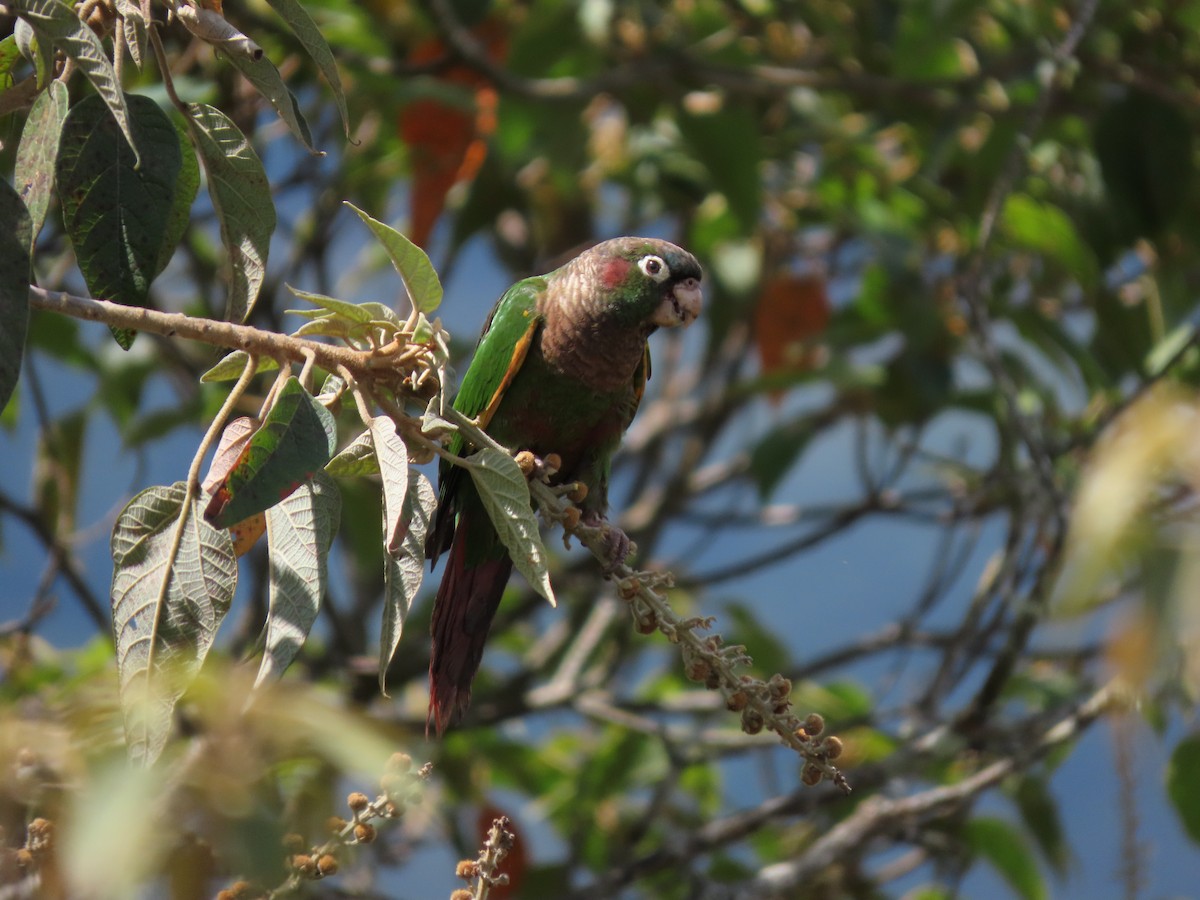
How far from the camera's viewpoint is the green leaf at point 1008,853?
162 inches

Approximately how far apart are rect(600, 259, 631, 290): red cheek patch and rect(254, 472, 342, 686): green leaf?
1.37 metres

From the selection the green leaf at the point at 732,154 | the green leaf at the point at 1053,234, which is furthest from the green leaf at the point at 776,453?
the green leaf at the point at 1053,234

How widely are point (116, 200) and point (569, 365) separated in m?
1.35

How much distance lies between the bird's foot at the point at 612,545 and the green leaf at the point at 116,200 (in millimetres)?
674

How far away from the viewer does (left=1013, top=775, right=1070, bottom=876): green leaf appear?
414 centimetres

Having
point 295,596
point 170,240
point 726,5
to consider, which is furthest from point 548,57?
point 295,596

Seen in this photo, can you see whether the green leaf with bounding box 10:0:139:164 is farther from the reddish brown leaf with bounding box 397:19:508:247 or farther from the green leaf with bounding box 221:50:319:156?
the reddish brown leaf with bounding box 397:19:508:247

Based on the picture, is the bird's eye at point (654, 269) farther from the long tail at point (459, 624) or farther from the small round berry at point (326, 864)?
the small round berry at point (326, 864)

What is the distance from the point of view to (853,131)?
446cm

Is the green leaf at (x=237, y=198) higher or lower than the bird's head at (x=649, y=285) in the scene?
higher

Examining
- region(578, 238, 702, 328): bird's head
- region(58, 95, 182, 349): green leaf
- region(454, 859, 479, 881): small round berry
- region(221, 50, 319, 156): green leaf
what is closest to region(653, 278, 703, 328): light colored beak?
region(578, 238, 702, 328): bird's head

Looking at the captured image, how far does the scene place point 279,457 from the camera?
1498mm

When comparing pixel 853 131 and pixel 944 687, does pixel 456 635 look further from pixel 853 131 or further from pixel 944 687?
pixel 853 131

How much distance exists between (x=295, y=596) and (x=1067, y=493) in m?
2.73
